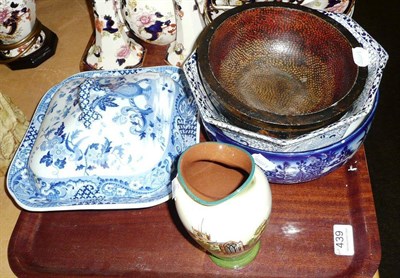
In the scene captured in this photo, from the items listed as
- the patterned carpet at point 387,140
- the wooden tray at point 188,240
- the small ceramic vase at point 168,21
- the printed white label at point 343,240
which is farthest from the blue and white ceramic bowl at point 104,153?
the patterned carpet at point 387,140

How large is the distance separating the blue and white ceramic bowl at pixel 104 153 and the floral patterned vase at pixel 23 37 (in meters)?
0.31

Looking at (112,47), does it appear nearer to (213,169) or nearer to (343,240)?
(213,169)

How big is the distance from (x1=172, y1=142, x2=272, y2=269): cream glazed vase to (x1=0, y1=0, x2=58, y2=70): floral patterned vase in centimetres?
59

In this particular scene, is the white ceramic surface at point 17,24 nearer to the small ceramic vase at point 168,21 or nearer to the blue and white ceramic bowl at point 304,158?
the small ceramic vase at point 168,21

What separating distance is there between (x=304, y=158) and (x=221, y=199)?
0.54ft

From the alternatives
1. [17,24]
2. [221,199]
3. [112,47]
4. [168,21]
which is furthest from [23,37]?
[221,199]

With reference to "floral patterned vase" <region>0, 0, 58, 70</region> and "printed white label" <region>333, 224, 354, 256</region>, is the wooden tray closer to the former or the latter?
"printed white label" <region>333, 224, 354, 256</region>

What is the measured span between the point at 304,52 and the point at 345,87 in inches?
5.4

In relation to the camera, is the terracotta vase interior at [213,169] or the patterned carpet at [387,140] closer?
the terracotta vase interior at [213,169]

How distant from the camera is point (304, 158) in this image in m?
0.73

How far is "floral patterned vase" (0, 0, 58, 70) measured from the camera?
1.04 m

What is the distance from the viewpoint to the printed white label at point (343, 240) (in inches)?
31.1

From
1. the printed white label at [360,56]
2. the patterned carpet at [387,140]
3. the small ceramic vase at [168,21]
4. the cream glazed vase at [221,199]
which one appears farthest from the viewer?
the patterned carpet at [387,140]

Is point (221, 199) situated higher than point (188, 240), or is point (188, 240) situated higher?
point (221, 199)
